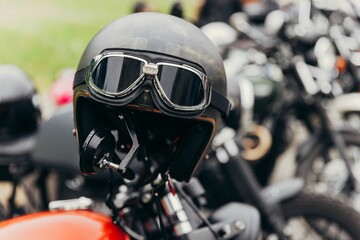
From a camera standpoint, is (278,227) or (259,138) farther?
(259,138)

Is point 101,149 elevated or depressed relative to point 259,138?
elevated

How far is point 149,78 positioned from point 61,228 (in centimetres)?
44

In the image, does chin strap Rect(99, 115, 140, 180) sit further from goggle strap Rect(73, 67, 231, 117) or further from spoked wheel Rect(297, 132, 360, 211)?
spoked wheel Rect(297, 132, 360, 211)

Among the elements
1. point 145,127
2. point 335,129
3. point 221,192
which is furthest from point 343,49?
point 145,127

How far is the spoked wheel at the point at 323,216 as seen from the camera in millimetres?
2738

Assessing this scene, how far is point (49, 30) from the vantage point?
835 centimetres

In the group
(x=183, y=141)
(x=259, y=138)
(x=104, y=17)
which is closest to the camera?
(x=183, y=141)

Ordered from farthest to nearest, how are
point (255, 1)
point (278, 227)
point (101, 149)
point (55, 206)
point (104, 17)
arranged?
point (104, 17) < point (255, 1) < point (278, 227) < point (55, 206) < point (101, 149)

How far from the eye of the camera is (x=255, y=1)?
5.61m

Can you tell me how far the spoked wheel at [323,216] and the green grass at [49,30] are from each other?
4.21m

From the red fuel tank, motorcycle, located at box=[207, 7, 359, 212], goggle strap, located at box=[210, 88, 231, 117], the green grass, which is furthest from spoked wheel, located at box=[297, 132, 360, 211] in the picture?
the green grass

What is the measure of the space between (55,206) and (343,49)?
2.46 metres

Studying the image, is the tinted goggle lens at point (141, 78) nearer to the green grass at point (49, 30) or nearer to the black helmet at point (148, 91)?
the black helmet at point (148, 91)

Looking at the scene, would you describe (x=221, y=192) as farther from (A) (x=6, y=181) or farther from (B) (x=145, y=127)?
(B) (x=145, y=127)
